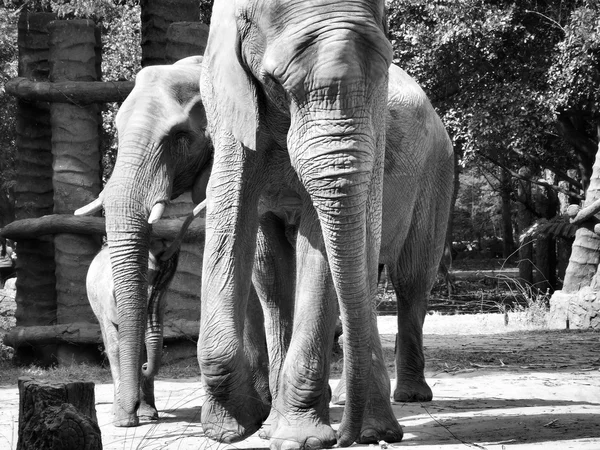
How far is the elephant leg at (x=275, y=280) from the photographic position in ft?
20.8

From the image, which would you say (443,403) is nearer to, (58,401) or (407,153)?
(407,153)

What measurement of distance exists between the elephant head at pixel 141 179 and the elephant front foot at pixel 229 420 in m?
1.09

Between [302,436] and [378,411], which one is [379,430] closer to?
[378,411]

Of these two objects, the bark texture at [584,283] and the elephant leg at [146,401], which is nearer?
the elephant leg at [146,401]

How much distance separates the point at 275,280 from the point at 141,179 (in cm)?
105

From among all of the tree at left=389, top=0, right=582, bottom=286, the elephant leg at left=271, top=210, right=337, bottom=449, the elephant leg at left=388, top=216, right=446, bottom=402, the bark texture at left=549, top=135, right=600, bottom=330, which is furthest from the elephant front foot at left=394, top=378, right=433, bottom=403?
the tree at left=389, top=0, right=582, bottom=286

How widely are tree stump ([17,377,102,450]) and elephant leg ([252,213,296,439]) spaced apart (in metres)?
2.96

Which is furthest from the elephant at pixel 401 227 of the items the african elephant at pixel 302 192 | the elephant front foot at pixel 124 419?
the elephant front foot at pixel 124 419


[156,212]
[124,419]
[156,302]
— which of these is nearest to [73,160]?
[156,302]

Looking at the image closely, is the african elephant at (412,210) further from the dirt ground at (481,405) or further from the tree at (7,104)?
the tree at (7,104)

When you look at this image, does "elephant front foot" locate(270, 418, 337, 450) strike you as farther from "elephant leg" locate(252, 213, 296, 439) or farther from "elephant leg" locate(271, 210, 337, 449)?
"elephant leg" locate(252, 213, 296, 439)

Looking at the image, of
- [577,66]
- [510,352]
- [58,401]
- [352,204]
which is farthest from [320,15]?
[577,66]

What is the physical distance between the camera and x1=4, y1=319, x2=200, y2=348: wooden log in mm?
10117

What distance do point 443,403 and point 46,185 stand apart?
5.76m
